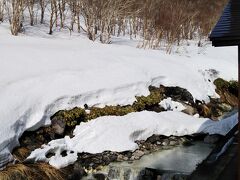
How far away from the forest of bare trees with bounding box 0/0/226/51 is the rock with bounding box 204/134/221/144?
21.5 feet

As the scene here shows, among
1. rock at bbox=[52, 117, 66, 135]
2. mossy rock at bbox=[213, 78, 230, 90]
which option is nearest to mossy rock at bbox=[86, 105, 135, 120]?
rock at bbox=[52, 117, 66, 135]

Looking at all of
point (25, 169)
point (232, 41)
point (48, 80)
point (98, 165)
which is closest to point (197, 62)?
point (48, 80)

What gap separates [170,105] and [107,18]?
20.2 feet

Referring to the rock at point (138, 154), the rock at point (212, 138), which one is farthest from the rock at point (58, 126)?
the rock at point (212, 138)

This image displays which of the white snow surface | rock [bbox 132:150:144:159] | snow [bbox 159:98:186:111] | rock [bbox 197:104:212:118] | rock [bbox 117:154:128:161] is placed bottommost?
rock [bbox 197:104:212:118]

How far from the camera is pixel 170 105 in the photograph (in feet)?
36.3

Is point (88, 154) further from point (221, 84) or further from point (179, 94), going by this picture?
point (221, 84)

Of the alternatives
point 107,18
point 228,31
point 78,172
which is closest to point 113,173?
point 78,172

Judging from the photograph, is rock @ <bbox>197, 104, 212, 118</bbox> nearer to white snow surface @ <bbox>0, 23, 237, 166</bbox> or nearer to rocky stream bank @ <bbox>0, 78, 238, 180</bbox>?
rocky stream bank @ <bbox>0, 78, 238, 180</bbox>

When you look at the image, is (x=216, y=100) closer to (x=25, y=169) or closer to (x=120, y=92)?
(x=120, y=92)

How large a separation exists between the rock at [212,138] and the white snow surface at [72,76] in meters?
2.00

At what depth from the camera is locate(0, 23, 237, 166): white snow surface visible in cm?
802

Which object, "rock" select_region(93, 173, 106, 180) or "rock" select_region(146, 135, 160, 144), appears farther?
"rock" select_region(146, 135, 160, 144)

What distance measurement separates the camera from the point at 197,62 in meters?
14.7
